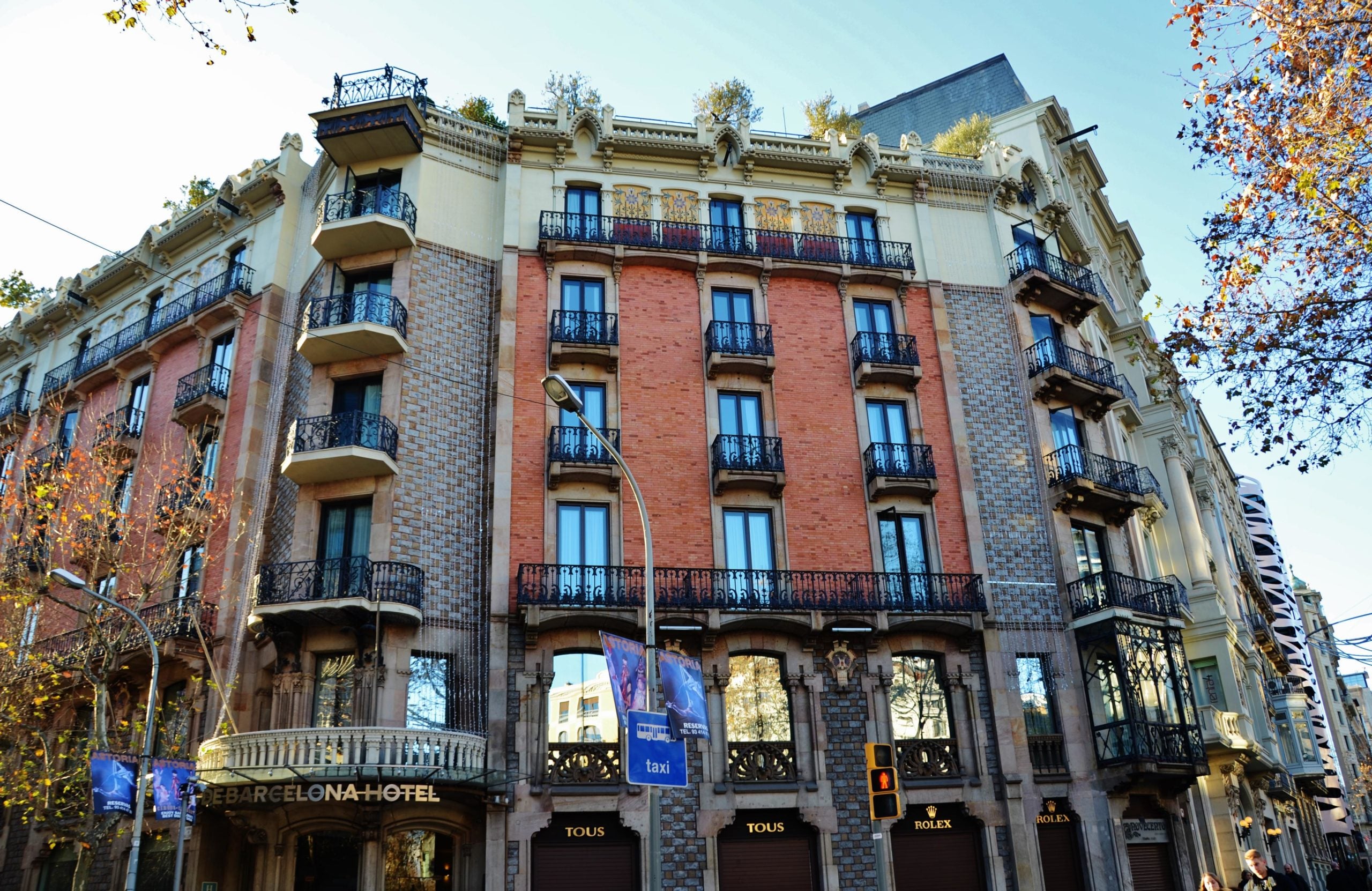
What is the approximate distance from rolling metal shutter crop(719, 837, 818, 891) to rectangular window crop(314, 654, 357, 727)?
8657 millimetres

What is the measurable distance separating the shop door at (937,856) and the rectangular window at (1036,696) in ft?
9.69

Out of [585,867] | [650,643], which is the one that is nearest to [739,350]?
[650,643]

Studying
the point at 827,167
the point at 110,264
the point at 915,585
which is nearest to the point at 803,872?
the point at 915,585

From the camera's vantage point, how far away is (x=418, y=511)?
2377cm

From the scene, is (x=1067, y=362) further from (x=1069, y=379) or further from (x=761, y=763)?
(x=761, y=763)

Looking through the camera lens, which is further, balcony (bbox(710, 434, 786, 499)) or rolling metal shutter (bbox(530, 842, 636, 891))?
balcony (bbox(710, 434, 786, 499))

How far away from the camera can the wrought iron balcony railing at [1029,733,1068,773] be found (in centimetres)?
2447

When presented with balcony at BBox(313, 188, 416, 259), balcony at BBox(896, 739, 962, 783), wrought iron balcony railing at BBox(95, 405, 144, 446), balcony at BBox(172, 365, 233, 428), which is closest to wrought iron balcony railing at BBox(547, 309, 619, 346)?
balcony at BBox(313, 188, 416, 259)

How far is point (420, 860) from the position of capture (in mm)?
21094

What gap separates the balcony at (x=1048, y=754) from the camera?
24.4m

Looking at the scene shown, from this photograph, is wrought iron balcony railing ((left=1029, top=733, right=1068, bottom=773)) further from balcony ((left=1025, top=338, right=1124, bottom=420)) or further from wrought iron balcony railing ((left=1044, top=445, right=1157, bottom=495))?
balcony ((left=1025, top=338, right=1124, bottom=420))

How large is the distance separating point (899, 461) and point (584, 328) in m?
8.94

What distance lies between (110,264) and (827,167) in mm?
24007

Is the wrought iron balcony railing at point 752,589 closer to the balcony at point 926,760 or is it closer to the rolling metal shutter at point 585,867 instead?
the balcony at point 926,760
